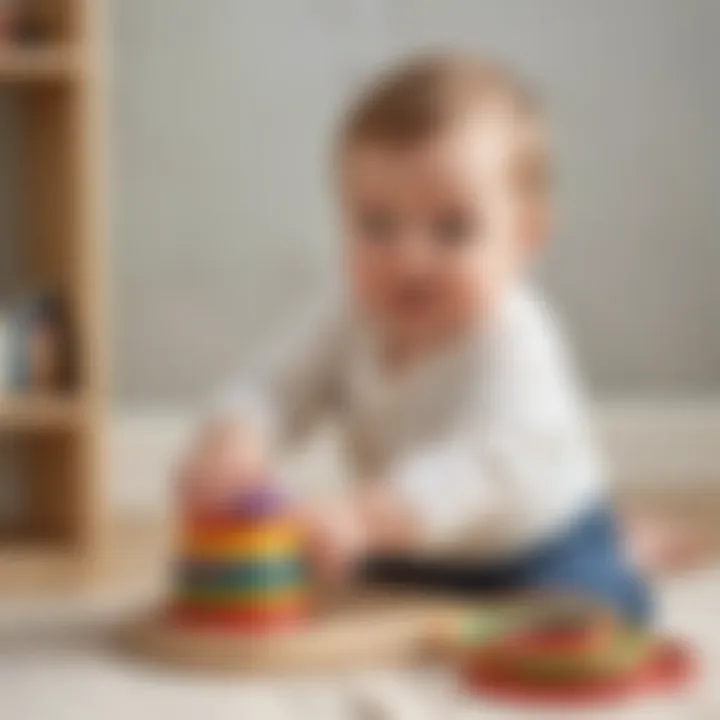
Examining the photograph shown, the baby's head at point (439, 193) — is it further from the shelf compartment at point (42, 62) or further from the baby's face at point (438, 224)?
the shelf compartment at point (42, 62)

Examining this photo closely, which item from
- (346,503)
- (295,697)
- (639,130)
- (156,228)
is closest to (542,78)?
(639,130)

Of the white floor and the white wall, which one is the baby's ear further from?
the white wall

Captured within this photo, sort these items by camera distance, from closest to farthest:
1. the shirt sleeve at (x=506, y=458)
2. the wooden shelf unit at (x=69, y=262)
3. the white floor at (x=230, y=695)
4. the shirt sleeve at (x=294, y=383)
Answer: the white floor at (x=230, y=695), the shirt sleeve at (x=506, y=458), the shirt sleeve at (x=294, y=383), the wooden shelf unit at (x=69, y=262)

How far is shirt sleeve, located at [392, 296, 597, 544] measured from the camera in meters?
0.94

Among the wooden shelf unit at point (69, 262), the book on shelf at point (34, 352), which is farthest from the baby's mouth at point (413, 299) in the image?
the book on shelf at point (34, 352)

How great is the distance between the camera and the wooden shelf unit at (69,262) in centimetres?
144

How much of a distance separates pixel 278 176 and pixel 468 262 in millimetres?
779

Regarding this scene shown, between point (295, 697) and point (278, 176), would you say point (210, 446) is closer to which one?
point (295, 697)

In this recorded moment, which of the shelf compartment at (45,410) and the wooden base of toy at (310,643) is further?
the shelf compartment at (45,410)

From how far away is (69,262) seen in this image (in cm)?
154

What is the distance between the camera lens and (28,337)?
1473 mm

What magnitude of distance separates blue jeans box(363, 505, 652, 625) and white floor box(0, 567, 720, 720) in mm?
49

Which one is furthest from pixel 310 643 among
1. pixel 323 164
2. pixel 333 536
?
pixel 323 164

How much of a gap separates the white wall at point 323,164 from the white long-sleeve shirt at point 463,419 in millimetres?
676
